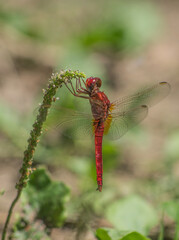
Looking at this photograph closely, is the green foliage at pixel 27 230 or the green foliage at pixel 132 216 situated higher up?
the green foliage at pixel 132 216

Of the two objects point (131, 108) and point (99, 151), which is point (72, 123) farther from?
point (131, 108)

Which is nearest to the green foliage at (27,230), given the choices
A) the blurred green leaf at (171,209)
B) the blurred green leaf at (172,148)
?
the blurred green leaf at (171,209)

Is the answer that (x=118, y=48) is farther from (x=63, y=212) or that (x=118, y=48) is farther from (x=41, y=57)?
(x=63, y=212)

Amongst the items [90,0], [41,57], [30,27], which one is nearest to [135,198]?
[41,57]

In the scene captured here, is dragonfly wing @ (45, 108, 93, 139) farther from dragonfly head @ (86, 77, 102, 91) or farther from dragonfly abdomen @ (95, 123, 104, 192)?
dragonfly head @ (86, 77, 102, 91)

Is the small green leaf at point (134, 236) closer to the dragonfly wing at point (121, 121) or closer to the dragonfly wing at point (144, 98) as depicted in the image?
the dragonfly wing at point (121, 121)

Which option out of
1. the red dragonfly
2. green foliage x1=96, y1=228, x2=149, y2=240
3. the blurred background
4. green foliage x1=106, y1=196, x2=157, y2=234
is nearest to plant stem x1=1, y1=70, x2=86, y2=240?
the blurred background

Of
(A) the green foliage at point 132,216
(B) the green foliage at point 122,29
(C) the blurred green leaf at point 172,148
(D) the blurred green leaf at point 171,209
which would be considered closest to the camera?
(D) the blurred green leaf at point 171,209
